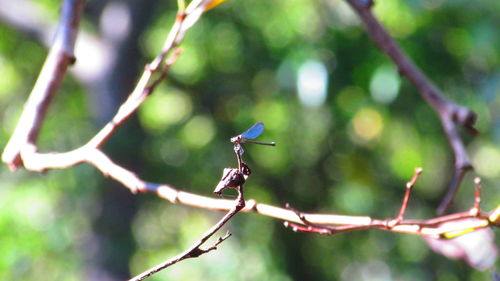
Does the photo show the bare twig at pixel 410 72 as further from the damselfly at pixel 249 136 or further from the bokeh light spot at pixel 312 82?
the bokeh light spot at pixel 312 82

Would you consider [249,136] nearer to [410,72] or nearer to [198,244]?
A: [198,244]

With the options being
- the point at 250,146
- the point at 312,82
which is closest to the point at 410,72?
the point at 312,82

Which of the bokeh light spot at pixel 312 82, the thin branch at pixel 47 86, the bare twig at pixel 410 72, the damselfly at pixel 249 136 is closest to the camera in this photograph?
the damselfly at pixel 249 136

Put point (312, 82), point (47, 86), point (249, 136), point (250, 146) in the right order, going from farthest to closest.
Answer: point (250, 146)
point (312, 82)
point (47, 86)
point (249, 136)

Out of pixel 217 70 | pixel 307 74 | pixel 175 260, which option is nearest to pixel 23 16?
pixel 217 70

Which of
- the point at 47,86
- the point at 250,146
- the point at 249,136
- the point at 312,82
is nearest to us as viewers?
the point at 249,136

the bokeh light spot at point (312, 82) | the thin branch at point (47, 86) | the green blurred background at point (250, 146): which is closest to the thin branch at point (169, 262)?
the thin branch at point (47, 86)
